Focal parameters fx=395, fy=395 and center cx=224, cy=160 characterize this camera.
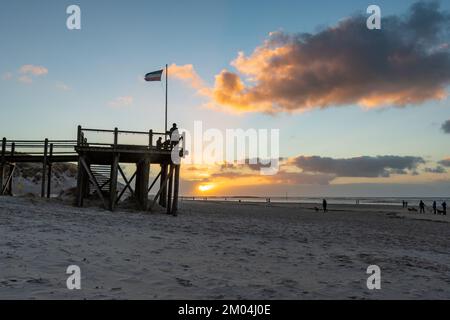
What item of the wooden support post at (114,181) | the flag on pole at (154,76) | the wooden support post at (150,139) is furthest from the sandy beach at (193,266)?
the flag on pole at (154,76)

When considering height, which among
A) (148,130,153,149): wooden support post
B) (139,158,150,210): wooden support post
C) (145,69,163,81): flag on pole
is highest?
(145,69,163,81): flag on pole

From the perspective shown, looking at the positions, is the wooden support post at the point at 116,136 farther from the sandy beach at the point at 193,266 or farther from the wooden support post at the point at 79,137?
the sandy beach at the point at 193,266

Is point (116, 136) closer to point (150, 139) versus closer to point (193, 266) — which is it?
point (150, 139)

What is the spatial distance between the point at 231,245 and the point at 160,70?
1730cm

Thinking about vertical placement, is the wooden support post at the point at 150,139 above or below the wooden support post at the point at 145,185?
above

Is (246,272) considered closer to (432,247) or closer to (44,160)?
(432,247)

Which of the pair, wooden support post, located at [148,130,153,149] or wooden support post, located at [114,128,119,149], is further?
wooden support post, located at [148,130,153,149]

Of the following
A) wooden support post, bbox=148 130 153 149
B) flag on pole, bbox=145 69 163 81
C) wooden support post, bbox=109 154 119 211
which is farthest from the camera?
flag on pole, bbox=145 69 163 81

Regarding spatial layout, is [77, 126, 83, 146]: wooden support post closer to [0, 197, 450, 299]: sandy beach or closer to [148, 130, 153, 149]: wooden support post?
[148, 130, 153, 149]: wooden support post

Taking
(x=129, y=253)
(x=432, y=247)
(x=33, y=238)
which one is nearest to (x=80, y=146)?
(x=33, y=238)

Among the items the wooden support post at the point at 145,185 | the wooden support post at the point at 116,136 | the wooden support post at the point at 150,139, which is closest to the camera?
the wooden support post at the point at 116,136

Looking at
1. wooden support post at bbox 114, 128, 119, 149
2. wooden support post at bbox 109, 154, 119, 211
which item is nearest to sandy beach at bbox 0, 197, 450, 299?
wooden support post at bbox 109, 154, 119, 211

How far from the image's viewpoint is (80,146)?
2184cm
